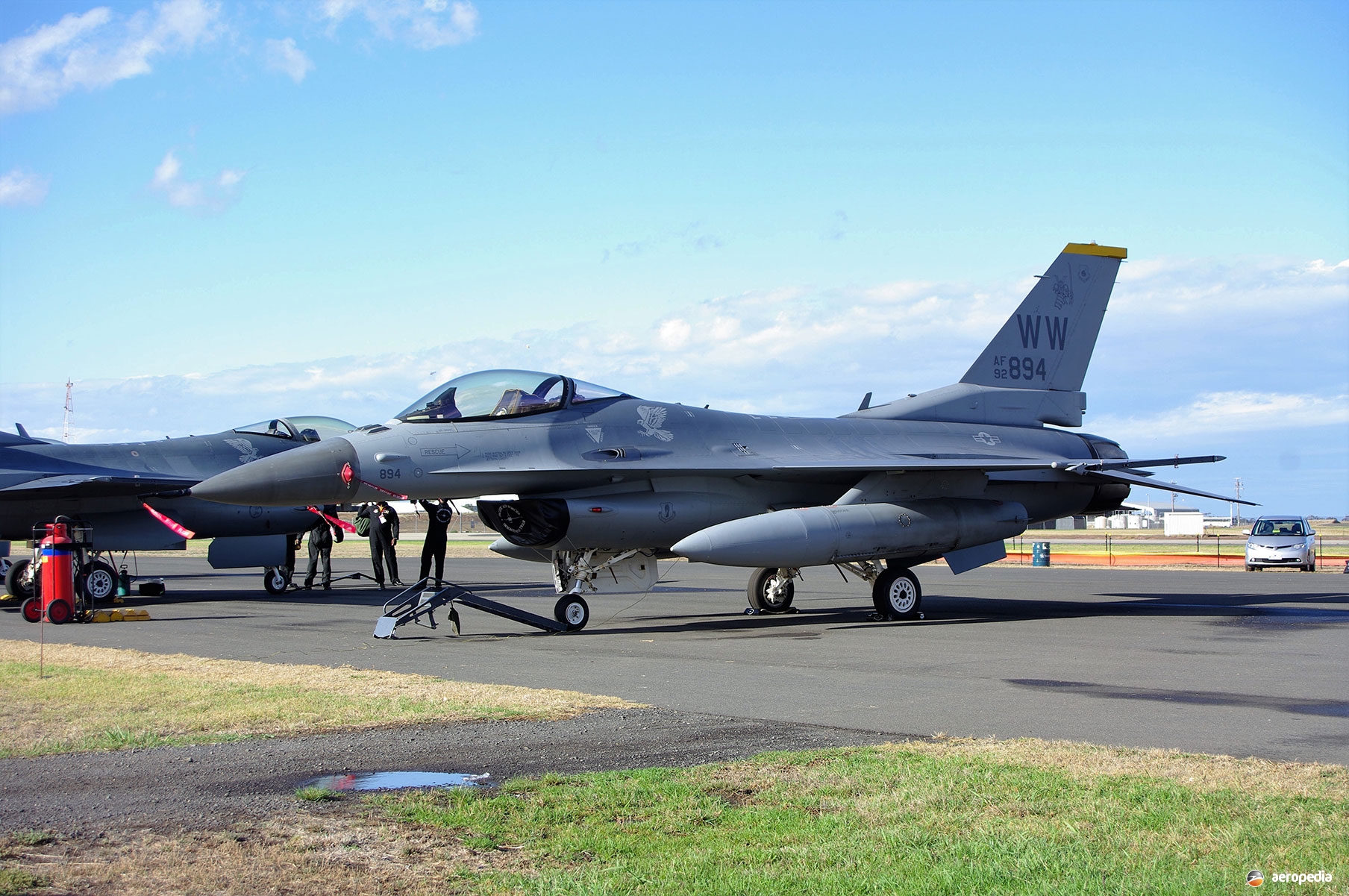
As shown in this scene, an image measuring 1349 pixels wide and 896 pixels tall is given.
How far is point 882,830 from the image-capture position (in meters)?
4.83

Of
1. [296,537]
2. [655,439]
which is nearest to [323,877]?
[655,439]

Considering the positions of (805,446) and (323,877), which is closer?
(323,877)

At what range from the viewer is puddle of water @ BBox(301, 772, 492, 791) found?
5742 mm

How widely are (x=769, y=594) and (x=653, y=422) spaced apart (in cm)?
392

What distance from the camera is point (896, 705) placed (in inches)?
332

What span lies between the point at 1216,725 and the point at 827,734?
2.63 metres

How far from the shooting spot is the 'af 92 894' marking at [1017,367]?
20.0 meters

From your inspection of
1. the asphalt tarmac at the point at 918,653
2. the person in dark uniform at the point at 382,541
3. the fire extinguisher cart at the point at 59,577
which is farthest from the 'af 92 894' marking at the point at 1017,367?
the fire extinguisher cart at the point at 59,577

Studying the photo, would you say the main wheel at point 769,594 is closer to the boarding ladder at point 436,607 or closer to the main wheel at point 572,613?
the main wheel at point 572,613

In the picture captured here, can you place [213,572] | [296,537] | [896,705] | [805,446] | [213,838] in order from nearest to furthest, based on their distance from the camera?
[213,838] → [896,705] → [805,446] → [296,537] → [213,572]

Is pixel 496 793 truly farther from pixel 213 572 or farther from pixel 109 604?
pixel 213 572

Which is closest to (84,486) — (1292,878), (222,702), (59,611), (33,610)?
(33,610)

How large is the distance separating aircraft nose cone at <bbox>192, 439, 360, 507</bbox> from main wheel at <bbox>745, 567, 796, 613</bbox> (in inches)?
269

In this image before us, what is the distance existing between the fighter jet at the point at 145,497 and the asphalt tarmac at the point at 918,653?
49.4 inches
